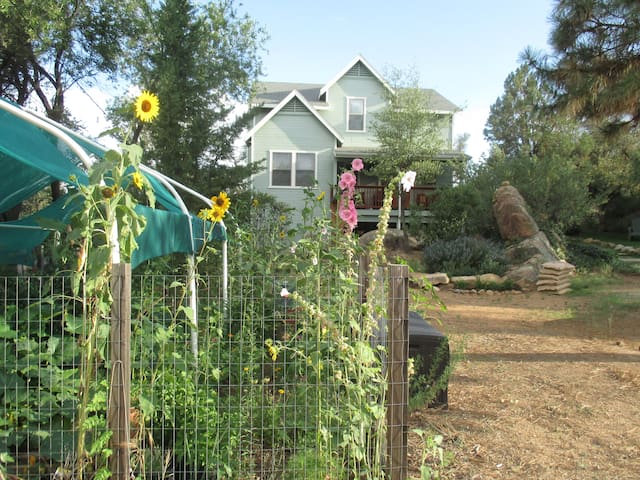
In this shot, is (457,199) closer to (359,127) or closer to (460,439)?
(359,127)

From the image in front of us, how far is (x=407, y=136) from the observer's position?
19.9 m

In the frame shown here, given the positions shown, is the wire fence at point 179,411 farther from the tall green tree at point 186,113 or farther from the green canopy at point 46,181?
the tall green tree at point 186,113

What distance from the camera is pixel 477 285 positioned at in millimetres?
12633

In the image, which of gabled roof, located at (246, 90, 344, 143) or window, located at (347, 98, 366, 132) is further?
window, located at (347, 98, 366, 132)

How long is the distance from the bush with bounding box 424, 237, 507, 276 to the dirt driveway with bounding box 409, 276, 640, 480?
548 cm

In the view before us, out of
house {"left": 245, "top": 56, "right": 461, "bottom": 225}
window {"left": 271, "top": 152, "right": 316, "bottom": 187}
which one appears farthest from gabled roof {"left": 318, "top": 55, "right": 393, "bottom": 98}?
window {"left": 271, "top": 152, "right": 316, "bottom": 187}

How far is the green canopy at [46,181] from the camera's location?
2.87m

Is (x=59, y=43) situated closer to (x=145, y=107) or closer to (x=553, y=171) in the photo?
(x=145, y=107)

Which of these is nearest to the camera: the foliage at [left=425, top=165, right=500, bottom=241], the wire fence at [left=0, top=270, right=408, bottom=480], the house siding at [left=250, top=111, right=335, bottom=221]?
the wire fence at [left=0, top=270, right=408, bottom=480]

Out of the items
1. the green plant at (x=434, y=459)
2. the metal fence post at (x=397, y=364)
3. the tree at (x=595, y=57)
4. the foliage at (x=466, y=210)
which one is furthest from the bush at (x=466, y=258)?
the metal fence post at (x=397, y=364)

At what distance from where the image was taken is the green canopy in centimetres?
287

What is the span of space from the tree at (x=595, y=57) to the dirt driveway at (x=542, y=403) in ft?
11.9

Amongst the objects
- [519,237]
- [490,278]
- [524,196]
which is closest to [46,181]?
[490,278]

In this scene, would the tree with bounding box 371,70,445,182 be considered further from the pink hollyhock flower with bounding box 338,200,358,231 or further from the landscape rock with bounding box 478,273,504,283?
the pink hollyhock flower with bounding box 338,200,358,231
